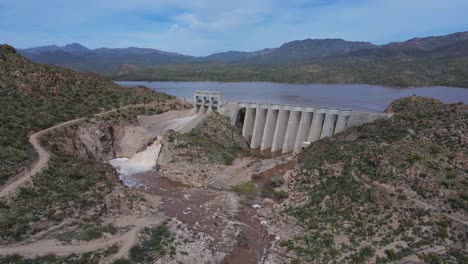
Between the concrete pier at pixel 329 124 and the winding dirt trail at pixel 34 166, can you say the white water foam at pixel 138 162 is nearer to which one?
the winding dirt trail at pixel 34 166

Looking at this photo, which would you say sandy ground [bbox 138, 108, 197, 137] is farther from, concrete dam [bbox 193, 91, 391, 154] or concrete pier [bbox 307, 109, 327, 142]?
concrete pier [bbox 307, 109, 327, 142]

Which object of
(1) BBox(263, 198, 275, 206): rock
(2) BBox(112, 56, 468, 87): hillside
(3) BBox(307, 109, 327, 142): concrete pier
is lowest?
(1) BBox(263, 198, 275, 206): rock

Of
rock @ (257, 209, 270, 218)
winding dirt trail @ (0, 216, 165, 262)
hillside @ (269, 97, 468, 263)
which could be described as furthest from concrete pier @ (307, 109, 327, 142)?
winding dirt trail @ (0, 216, 165, 262)

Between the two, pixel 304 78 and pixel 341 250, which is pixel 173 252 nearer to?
Answer: pixel 341 250

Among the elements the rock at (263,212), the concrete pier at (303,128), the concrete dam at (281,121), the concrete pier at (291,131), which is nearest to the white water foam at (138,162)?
the concrete dam at (281,121)

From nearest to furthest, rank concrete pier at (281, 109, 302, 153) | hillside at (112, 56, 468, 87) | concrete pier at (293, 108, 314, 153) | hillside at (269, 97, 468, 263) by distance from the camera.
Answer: hillside at (269, 97, 468, 263) < concrete pier at (293, 108, 314, 153) < concrete pier at (281, 109, 302, 153) < hillside at (112, 56, 468, 87)

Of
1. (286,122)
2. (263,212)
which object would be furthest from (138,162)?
(286,122)

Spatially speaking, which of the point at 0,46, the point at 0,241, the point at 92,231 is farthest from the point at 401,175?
the point at 0,46
